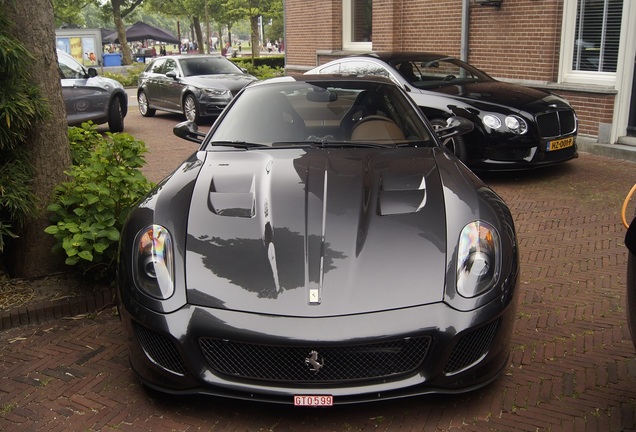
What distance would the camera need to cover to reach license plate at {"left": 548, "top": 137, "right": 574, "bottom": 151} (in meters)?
8.16

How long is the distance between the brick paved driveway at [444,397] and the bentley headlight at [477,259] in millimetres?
587

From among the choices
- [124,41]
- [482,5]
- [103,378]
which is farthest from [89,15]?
[103,378]

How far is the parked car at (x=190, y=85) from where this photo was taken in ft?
47.0

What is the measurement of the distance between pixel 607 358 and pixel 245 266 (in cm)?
210

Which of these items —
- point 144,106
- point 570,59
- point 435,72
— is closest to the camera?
point 435,72

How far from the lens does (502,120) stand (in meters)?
7.98

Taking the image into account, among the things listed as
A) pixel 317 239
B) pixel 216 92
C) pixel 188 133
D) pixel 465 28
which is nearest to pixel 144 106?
pixel 216 92

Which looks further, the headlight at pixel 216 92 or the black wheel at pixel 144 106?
the black wheel at pixel 144 106

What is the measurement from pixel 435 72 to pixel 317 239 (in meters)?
6.70

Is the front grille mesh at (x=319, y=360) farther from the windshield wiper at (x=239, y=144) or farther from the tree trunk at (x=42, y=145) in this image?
the tree trunk at (x=42, y=145)

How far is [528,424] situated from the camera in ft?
10.2

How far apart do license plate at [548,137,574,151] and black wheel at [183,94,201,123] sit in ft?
26.9

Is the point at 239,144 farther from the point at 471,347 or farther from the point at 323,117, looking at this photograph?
the point at 471,347

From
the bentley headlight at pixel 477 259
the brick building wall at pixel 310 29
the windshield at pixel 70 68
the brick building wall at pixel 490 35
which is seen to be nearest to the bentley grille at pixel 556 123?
the brick building wall at pixel 490 35
